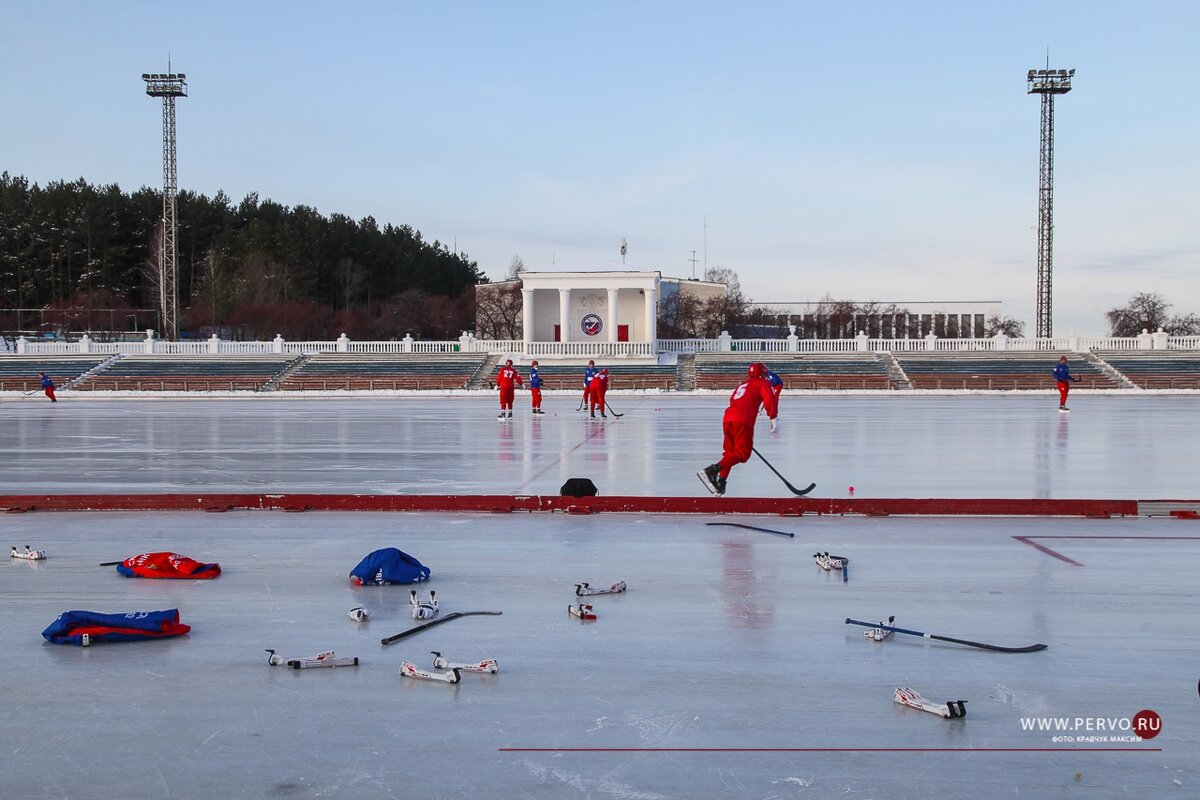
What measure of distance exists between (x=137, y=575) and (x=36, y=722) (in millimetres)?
3236

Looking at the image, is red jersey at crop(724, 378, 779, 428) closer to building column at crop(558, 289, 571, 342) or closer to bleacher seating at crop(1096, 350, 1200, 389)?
bleacher seating at crop(1096, 350, 1200, 389)

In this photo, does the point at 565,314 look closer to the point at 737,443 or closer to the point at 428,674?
the point at 737,443

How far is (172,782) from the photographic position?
13.4 feet

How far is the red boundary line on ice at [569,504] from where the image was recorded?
1074 cm

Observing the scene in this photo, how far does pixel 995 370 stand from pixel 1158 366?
793 cm

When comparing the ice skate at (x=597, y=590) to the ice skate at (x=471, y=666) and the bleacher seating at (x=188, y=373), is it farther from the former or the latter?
the bleacher seating at (x=188, y=373)

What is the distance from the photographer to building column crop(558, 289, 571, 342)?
5806cm

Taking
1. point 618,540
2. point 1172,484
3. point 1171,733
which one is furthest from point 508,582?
point 1172,484

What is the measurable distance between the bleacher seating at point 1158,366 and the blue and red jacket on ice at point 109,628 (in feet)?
163

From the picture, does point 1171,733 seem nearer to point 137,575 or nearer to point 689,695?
point 689,695

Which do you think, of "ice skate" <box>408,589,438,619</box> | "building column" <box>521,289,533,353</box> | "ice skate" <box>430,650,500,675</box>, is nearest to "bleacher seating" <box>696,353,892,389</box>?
"building column" <box>521,289,533,353</box>

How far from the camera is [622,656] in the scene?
572 cm

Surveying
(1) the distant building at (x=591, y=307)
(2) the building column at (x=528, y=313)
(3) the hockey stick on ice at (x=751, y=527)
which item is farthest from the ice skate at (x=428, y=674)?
(2) the building column at (x=528, y=313)

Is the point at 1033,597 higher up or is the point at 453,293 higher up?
the point at 453,293
